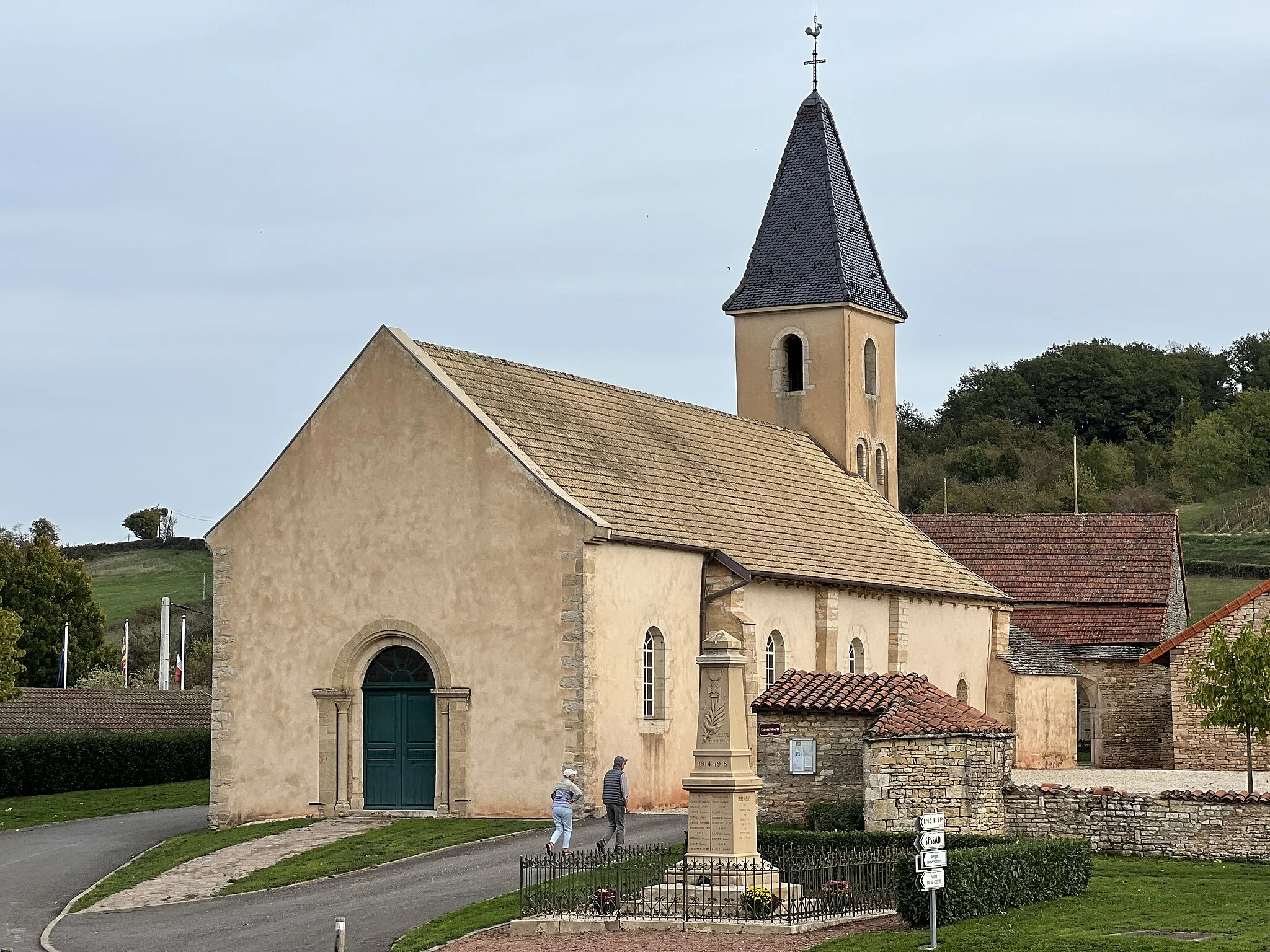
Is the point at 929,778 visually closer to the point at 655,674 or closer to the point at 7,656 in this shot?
the point at 655,674

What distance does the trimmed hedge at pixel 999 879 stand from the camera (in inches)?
849

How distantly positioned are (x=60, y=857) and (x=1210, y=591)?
52937 mm

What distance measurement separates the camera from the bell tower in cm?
4906

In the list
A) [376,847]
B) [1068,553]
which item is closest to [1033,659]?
[1068,553]

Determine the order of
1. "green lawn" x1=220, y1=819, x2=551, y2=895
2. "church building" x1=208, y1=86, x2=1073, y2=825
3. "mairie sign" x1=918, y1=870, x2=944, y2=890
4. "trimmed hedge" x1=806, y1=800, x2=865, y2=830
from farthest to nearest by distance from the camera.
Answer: "church building" x1=208, y1=86, x2=1073, y2=825 < "trimmed hedge" x1=806, y1=800, x2=865, y2=830 < "green lawn" x1=220, y1=819, x2=551, y2=895 < "mairie sign" x1=918, y1=870, x2=944, y2=890

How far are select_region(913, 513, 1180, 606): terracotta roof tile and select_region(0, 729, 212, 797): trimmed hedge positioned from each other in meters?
22.8

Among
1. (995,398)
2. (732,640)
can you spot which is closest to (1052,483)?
(995,398)

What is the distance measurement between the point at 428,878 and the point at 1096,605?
3219cm

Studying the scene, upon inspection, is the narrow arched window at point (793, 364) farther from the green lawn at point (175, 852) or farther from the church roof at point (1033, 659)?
the green lawn at point (175, 852)

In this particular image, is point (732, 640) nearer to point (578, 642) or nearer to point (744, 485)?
point (578, 642)

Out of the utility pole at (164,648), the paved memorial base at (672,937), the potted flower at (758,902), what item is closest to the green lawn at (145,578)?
the utility pole at (164,648)

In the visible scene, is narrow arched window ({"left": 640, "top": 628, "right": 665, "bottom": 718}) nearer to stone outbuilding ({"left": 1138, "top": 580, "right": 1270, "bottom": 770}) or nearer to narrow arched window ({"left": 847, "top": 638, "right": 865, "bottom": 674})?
narrow arched window ({"left": 847, "top": 638, "right": 865, "bottom": 674})

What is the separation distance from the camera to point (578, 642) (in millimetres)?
31266

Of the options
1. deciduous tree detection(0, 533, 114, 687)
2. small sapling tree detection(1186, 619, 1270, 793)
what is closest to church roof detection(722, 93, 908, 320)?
small sapling tree detection(1186, 619, 1270, 793)
